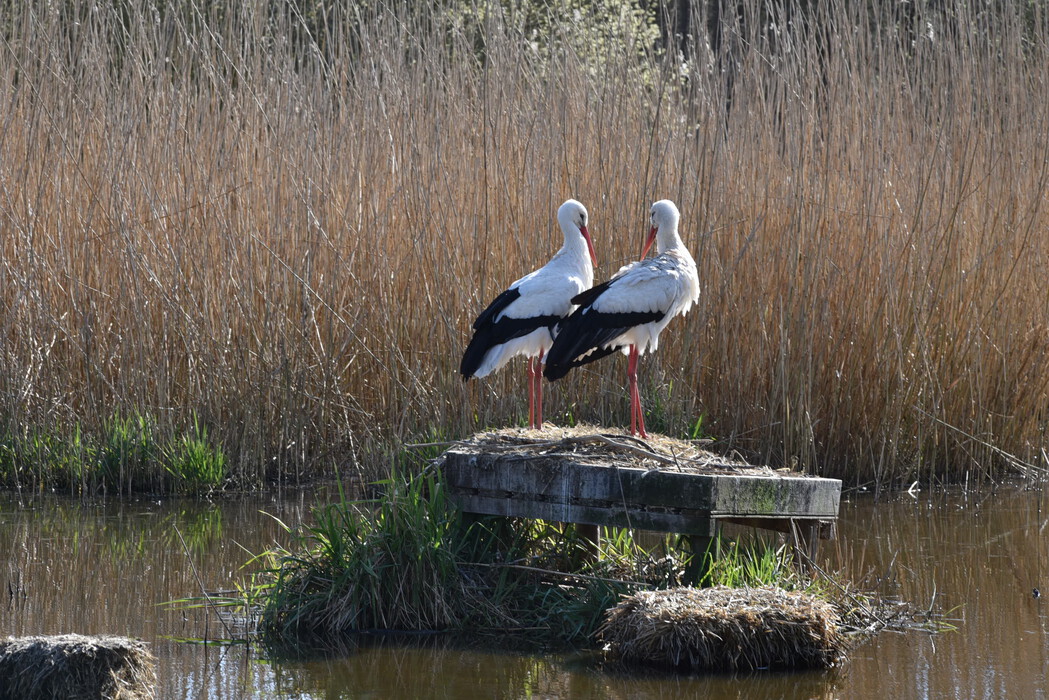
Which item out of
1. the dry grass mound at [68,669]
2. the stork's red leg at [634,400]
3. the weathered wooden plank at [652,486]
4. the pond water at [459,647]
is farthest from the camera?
the stork's red leg at [634,400]

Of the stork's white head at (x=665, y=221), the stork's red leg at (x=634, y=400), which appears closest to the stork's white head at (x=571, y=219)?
the stork's white head at (x=665, y=221)

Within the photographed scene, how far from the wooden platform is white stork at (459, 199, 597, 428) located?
71cm

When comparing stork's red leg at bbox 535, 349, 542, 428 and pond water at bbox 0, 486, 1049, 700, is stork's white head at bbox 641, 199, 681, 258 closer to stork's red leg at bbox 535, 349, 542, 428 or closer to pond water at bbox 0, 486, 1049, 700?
stork's red leg at bbox 535, 349, 542, 428

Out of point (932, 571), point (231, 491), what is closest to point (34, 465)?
point (231, 491)

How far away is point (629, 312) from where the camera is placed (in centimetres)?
566

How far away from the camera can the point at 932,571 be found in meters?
6.04

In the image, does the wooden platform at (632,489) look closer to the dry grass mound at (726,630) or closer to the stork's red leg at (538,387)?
the dry grass mound at (726,630)

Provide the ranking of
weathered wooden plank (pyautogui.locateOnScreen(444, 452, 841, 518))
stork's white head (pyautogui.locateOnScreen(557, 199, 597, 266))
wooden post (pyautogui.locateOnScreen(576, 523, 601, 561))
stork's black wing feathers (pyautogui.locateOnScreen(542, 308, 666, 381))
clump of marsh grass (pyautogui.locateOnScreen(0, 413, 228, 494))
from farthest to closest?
1. clump of marsh grass (pyautogui.locateOnScreen(0, 413, 228, 494))
2. stork's white head (pyautogui.locateOnScreen(557, 199, 597, 266))
3. stork's black wing feathers (pyautogui.locateOnScreen(542, 308, 666, 381))
4. wooden post (pyautogui.locateOnScreen(576, 523, 601, 561))
5. weathered wooden plank (pyautogui.locateOnScreen(444, 452, 841, 518))

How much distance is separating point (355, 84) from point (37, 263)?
2.15m

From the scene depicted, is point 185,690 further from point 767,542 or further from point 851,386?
point 851,386

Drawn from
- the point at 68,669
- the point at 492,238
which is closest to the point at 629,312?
the point at 492,238

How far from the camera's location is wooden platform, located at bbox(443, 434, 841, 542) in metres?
4.77

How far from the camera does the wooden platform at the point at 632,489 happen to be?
188 inches

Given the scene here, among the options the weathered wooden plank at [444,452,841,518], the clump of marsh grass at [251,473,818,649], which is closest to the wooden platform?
the weathered wooden plank at [444,452,841,518]
